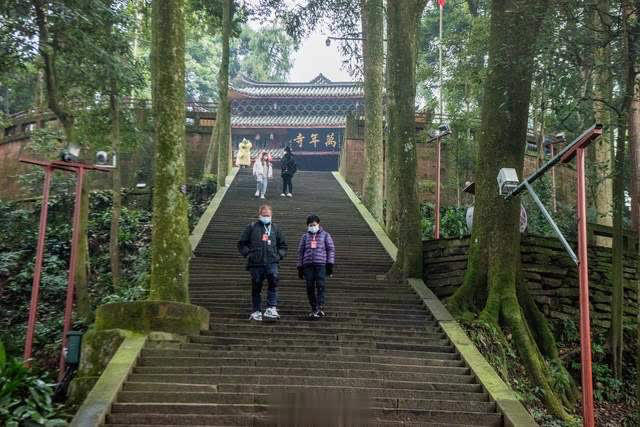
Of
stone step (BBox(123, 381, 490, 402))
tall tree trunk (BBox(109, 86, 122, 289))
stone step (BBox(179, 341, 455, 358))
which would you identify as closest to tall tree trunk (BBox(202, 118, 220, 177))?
tall tree trunk (BBox(109, 86, 122, 289))

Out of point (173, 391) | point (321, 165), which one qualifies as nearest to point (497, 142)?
point (173, 391)

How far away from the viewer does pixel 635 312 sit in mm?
11000

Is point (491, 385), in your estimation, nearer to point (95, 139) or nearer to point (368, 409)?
point (368, 409)

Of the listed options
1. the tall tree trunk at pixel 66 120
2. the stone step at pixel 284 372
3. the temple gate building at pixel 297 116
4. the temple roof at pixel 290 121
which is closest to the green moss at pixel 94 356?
the stone step at pixel 284 372

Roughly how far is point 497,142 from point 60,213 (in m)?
11.0

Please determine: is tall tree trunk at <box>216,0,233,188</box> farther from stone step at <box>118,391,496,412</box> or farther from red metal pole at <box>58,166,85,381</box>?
stone step at <box>118,391,496,412</box>

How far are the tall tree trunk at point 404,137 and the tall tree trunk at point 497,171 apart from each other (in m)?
1.52

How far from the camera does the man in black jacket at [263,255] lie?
28.1 ft

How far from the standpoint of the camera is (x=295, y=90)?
108 ft

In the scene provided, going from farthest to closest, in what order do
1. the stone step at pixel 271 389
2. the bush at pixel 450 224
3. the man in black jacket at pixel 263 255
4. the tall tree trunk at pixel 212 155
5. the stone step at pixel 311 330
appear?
the tall tree trunk at pixel 212 155, the bush at pixel 450 224, the man in black jacket at pixel 263 255, the stone step at pixel 311 330, the stone step at pixel 271 389

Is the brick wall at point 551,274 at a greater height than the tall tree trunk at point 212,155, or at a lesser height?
lesser

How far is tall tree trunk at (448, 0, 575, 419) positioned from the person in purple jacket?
180cm

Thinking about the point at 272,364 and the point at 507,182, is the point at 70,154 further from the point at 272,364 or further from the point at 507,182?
the point at 507,182

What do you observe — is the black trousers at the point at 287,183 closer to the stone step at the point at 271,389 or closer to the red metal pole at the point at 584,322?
the stone step at the point at 271,389
